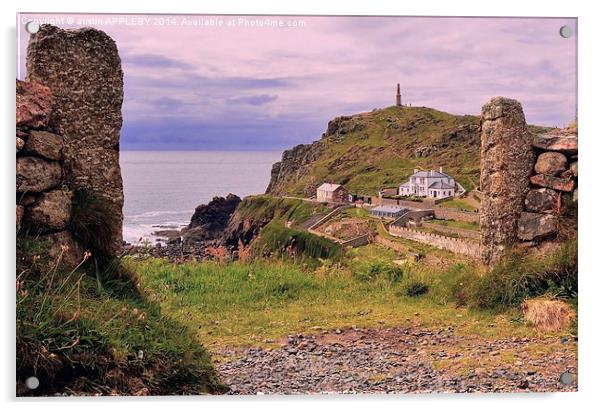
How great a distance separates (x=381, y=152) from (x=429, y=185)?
2.17 feet

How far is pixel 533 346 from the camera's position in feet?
22.2

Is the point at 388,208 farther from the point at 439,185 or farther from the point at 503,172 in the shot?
the point at 503,172

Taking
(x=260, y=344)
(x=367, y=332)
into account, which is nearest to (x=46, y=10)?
(x=260, y=344)

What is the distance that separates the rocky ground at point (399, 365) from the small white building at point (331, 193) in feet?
5.77

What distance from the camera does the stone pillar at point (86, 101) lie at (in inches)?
249

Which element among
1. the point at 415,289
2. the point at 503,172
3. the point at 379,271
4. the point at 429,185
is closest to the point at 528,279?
the point at 503,172

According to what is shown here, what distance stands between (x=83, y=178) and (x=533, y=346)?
4324 mm

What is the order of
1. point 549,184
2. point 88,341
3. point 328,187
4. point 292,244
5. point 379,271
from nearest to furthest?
point 88,341
point 549,184
point 328,187
point 379,271
point 292,244

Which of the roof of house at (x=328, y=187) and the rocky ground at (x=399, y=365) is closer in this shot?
the rocky ground at (x=399, y=365)

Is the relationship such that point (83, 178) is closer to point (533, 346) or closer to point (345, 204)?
point (345, 204)

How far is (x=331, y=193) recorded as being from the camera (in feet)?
27.0


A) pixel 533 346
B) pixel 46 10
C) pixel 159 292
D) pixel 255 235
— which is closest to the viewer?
pixel 46 10

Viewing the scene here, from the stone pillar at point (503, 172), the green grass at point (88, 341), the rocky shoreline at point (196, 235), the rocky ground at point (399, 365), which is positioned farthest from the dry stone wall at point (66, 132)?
the stone pillar at point (503, 172)

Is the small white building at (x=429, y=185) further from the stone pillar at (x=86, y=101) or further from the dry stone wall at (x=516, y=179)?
the stone pillar at (x=86, y=101)
